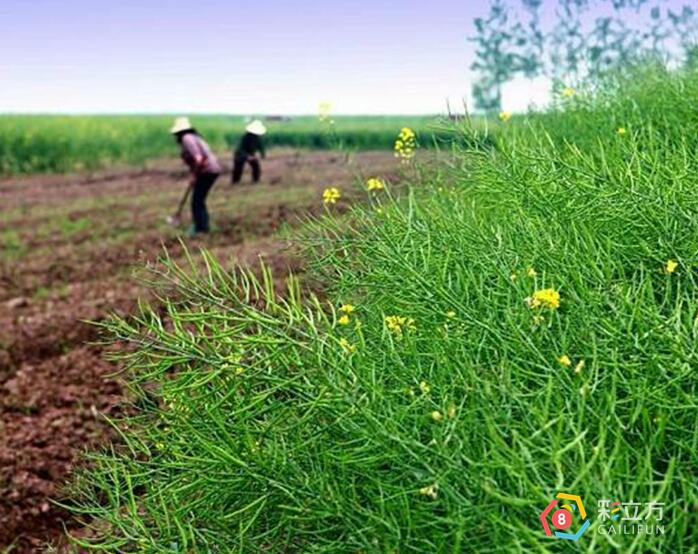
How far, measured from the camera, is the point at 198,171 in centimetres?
1138

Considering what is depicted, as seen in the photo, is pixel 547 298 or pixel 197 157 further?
pixel 197 157

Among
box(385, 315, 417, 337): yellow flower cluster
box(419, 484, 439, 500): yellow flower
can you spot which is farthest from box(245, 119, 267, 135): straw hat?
box(419, 484, 439, 500): yellow flower

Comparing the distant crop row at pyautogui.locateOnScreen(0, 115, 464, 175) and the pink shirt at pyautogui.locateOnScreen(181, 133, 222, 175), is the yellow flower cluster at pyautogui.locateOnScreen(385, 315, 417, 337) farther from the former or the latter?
the distant crop row at pyautogui.locateOnScreen(0, 115, 464, 175)

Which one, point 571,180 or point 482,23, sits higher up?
point 482,23

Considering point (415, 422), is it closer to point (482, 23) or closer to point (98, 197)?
point (482, 23)

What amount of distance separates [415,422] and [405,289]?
0.53 metres

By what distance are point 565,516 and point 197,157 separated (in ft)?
33.8

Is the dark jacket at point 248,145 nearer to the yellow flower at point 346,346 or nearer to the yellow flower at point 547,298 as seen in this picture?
the yellow flower at point 346,346

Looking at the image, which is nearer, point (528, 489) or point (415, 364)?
point (528, 489)

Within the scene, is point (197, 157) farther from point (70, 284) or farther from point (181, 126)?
point (70, 284)

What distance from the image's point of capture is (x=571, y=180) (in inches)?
95.8

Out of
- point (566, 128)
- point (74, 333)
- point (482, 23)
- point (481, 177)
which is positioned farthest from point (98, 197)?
point (481, 177)

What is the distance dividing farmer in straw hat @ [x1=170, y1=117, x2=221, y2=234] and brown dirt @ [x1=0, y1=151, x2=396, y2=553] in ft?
1.04

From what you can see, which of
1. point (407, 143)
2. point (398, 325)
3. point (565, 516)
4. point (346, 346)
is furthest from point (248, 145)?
point (565, 516)
